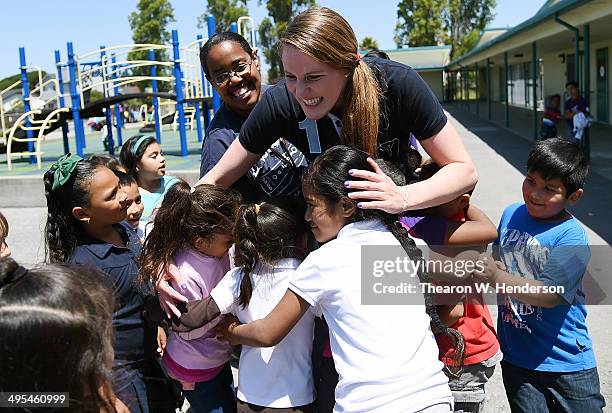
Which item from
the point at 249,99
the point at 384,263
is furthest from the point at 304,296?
the point at 249,99

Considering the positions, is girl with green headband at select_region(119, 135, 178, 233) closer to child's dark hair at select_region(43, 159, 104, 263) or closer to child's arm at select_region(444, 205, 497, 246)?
child's dark hair at select_region(43, 159, 104, 263)

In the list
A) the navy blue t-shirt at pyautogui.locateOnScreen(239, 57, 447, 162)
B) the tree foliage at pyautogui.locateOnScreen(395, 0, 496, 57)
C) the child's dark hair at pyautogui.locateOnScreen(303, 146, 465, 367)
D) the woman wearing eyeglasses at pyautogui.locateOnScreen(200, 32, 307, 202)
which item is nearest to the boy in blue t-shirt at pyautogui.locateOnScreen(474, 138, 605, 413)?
the child's dark hair at pyautogui.locateOnScreen(303, 146, 465, 367)

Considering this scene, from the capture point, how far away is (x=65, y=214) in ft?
7.95

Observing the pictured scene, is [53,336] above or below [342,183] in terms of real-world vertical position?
below

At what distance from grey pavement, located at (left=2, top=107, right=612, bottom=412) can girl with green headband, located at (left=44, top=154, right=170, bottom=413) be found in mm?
690

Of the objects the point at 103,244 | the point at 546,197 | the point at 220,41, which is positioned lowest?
the point at 103,244

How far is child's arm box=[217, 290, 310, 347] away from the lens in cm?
191

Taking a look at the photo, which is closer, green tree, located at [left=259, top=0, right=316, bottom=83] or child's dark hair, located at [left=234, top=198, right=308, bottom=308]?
child's dark hair, located at [left=234, top=198, right=308, bottom=308]

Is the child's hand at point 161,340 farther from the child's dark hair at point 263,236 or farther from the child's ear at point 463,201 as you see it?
the child's ear at point 463,201

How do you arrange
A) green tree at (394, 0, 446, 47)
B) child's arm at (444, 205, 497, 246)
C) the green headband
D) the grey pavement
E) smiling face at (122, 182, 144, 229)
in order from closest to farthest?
child's arm at (444, 205, 497, 246) → the green headband → smiling face at (122, 182, 144, 229) → the grey pavement → green tree at (394, 0, 446, 47)

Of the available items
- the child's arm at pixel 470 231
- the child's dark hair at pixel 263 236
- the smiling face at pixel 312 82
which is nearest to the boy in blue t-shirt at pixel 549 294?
the child's arm at pixel 470 231

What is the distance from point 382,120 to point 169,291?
3.08 feet

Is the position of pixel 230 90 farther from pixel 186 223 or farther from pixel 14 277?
pixel 14 277

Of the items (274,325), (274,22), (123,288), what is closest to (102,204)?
(123,288)
